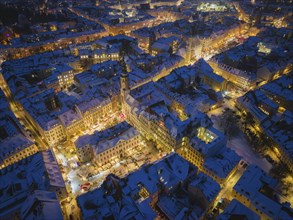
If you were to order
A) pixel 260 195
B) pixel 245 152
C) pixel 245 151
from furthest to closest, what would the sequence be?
1. pixel 245 151
2. pixel 245 152
3. pixel 260 195

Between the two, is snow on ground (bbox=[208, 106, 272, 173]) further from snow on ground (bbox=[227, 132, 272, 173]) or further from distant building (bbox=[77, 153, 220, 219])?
distant building (bbox=[77, 153, 220, 219])

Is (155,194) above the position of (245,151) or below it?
above

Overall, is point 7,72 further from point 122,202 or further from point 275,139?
point 275,139

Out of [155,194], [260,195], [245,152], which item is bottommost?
[245,152]

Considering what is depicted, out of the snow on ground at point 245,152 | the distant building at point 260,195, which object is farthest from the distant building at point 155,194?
the snow on ground at point 245,152

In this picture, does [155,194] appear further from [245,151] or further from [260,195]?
[245,151]

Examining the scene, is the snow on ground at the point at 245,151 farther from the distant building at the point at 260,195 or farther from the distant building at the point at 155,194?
the distant building at the point at 155,194

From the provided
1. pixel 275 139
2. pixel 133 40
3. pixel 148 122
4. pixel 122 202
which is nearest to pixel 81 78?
pixel 148 122

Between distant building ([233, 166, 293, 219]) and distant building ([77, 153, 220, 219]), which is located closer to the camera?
distant building ([77, 153, 220, 219])

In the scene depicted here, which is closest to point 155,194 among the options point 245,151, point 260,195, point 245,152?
point 260,195

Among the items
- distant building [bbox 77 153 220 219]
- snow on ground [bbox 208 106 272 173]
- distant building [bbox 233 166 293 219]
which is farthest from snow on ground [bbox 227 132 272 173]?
distant building [bbox 77 153 220 219]

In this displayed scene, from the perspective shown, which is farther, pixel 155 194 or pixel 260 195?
pixel 155 194
